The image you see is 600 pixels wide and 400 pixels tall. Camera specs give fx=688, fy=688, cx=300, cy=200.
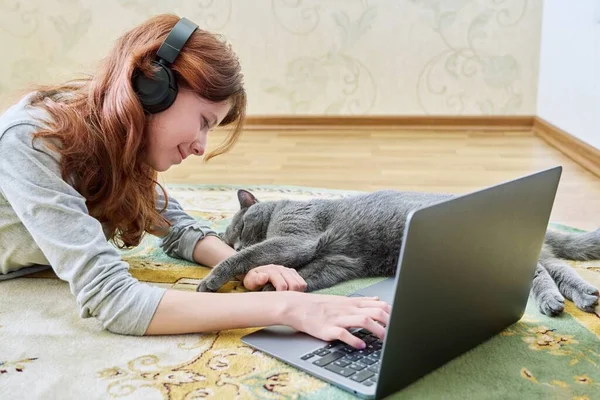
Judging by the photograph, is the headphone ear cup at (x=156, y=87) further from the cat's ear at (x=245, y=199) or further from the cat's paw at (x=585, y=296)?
the cat's paw at (x=585, y=296)

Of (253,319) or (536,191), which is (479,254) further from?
(253,319)

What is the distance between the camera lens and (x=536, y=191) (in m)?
1.02

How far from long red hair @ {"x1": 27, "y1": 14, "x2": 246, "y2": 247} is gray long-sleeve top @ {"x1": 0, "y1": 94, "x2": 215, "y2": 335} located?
4cm

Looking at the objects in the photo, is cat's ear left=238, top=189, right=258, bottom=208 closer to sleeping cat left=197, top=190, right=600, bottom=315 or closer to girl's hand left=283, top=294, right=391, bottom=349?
sleeping cat left=197, top=190, right=600, bottom=315

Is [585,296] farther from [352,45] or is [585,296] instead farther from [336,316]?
[352,45]

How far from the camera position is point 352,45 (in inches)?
125

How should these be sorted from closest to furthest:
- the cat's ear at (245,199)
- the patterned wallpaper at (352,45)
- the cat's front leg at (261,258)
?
the cat's front leg at (261,258), the cat's ear at (245,199), the patterned wallpaper at (352,45)

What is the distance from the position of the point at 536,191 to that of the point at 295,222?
0.61 m

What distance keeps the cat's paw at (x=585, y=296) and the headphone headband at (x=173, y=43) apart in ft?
2.80

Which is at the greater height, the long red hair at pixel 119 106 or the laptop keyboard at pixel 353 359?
the long red hair at pixel 119 106

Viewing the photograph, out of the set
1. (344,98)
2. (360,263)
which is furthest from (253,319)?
(344,98)

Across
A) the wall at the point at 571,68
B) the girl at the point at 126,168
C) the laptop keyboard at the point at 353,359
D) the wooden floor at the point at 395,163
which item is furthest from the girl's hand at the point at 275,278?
the wall at the point at 571,68

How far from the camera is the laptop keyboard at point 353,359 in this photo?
3.18 feet

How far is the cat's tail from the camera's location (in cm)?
152
